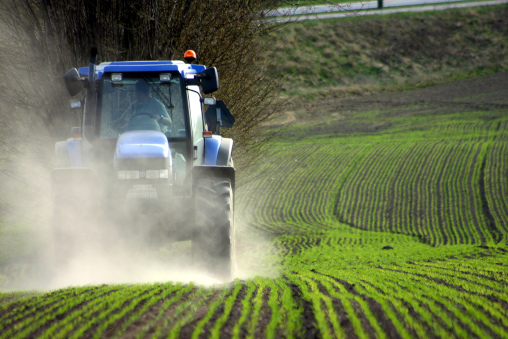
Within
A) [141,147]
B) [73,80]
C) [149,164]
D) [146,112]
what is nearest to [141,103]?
[146,112]

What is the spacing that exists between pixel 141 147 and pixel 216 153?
149 cm

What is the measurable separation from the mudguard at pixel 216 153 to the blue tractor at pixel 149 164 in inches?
0.5

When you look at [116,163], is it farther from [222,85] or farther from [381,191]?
[381,191]

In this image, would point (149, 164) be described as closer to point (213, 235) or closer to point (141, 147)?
point (141, 147)

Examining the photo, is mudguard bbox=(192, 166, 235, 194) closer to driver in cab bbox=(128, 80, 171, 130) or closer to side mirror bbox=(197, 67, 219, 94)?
driver in cab bbox=(128, 80, 171, 130)

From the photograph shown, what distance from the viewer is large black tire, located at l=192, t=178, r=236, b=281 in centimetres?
571

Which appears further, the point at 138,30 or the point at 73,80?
the point at 138,30

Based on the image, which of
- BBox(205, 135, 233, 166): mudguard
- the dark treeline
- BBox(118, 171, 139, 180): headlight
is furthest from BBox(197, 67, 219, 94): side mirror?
the dark treeline

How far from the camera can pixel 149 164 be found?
5.52 metres

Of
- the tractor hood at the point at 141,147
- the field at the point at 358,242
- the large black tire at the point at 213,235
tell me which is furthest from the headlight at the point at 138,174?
the field at the point at 358,242

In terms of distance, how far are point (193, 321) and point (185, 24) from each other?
920 centimetres

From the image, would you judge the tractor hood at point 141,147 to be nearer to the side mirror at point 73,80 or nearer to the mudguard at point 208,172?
the mudguard at point 208,172

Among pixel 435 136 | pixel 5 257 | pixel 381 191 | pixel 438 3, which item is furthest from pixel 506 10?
pixel 5 257

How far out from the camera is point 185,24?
12180mm
